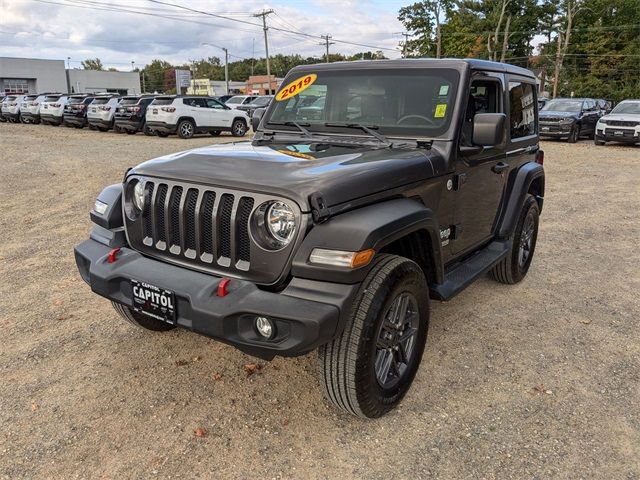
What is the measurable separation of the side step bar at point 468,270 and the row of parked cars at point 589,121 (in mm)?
15983

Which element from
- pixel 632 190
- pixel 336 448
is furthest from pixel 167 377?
pixel 632 190

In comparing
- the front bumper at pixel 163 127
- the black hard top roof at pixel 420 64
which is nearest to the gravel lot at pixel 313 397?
the black hard top roof at pixel 420 64

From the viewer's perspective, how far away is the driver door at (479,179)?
3.70 m

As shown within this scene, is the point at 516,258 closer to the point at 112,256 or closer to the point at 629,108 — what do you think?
the point at 112,256

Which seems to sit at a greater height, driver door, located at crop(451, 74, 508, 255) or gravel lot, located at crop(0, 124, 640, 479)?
driver door, located at crop(451, 74, 508, 255)

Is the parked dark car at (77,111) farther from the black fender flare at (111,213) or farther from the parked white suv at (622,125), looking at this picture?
the black fender flare at (111,213)

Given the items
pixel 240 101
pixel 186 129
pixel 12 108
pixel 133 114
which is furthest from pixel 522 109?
pixel 12 108

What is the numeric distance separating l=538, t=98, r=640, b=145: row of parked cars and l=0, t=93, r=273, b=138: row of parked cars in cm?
1112

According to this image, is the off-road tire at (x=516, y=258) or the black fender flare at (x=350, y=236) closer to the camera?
the black fender flare at (x=350, y=236)

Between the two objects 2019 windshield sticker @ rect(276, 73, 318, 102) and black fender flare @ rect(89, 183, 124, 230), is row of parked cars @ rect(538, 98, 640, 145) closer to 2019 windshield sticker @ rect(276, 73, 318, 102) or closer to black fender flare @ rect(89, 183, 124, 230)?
2019 windshield sticker @ rect(276, 73, 318, 102)

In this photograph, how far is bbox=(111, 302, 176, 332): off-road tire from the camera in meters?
3.65

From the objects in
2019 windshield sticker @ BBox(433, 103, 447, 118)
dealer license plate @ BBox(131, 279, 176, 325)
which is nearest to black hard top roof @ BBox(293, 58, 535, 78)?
2019 windshield sticker @ BBox(433, 103, 447, 118)

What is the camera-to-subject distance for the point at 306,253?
2465 mm

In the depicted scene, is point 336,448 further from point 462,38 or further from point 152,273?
point 462,38
